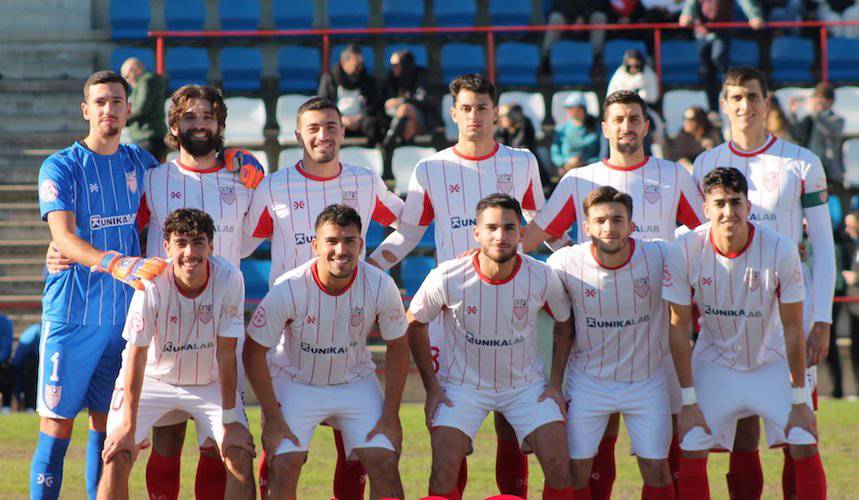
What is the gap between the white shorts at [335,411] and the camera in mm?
5957

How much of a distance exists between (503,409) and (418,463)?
2.50 metres

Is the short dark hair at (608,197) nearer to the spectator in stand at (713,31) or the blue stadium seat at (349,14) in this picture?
the spectator in stand at (713,31)

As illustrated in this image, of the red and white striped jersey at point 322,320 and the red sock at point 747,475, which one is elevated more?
the red and white striped jersey at point 322,320

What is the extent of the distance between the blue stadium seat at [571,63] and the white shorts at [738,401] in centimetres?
881

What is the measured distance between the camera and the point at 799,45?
14828 mm

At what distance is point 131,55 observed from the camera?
1466 cm

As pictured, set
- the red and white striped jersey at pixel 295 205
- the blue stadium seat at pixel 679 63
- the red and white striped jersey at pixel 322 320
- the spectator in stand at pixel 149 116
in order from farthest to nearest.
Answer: the blue stadium seat at pixel 679 63 < the spectator in stand at pixel 149 116 < the red and white striped jersey at pixel 295 205 < the red and white striped jersey at pixel 322 320

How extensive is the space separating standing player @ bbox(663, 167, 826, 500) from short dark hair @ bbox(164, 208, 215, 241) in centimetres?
211

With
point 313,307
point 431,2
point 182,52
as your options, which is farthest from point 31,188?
point 313,307

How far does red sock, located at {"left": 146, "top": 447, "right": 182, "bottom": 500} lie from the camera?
6156mm

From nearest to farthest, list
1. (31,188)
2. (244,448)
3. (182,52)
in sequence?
(244,448)
(31,188)
(182,52)

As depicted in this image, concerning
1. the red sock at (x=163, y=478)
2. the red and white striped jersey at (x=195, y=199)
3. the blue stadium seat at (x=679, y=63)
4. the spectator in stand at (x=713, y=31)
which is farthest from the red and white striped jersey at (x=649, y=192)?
the blue stadium seat at (x=679, y=63)

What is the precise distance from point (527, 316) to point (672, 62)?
933 cm

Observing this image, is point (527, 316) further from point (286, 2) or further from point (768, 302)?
point (286, 2)
